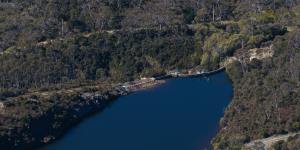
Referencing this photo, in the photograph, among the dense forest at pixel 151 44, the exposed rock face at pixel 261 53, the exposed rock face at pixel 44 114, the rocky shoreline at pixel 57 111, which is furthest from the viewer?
the exposed rock face at pixel 261 53

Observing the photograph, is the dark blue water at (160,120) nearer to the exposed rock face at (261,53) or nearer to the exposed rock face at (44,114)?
the exposed rock face at (44,114)

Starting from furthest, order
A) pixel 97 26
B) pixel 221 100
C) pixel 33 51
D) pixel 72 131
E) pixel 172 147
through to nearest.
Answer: pixel 97 26 → pixel 33 51 → pixel 221 100 → pixel 72 131 → pixel 172 147

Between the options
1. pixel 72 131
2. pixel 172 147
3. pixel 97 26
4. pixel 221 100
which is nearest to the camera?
pixel 172 147

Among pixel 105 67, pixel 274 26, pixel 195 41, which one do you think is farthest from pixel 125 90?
pixel 274 26

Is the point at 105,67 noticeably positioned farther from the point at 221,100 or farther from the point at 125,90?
the point at 221,100

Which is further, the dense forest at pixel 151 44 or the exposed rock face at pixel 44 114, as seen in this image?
the dense forest at pixel 151 44

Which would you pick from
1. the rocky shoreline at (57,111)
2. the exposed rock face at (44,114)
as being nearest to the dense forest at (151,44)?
the exposed rock face at (44,114)
